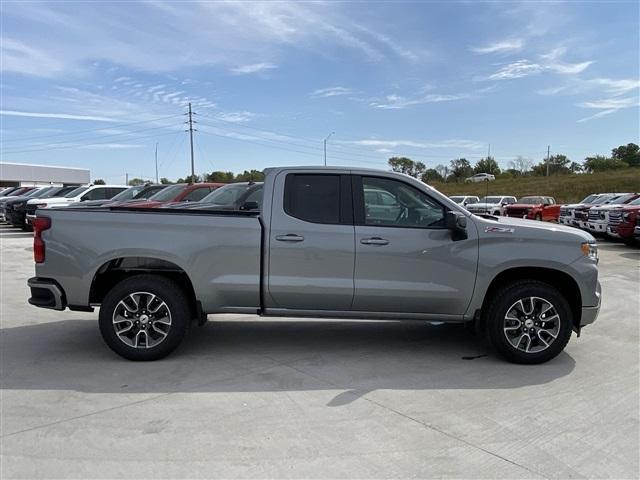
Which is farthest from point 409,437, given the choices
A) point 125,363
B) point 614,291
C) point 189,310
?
point 614,291

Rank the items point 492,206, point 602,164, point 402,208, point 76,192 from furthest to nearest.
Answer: point 602,164 < point 492,206 < point 76,192 < point 402,208

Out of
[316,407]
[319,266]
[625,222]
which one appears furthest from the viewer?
[625,222]

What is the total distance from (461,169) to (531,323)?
337ft

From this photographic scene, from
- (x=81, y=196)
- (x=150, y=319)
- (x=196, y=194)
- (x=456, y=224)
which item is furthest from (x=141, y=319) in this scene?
(x=81, y=196)

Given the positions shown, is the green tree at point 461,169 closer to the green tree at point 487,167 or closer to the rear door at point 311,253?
the green tree at point 487,167

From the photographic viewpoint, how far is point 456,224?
502 centimetres

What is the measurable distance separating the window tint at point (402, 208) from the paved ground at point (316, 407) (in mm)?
1393

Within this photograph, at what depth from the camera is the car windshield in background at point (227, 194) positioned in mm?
10970

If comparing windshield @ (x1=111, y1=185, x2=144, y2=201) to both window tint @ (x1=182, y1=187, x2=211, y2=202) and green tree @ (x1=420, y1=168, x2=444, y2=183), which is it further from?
green tree @ (x1=420, y1=168, x2=444, y2=183)

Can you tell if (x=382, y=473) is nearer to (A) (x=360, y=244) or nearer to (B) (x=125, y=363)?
(A) (x=360, y=244)

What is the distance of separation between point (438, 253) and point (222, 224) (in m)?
2.13

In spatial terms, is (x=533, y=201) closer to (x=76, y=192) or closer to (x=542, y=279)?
(x=76, y=192)

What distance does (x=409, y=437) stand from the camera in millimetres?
3639

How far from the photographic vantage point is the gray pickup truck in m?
5.11
